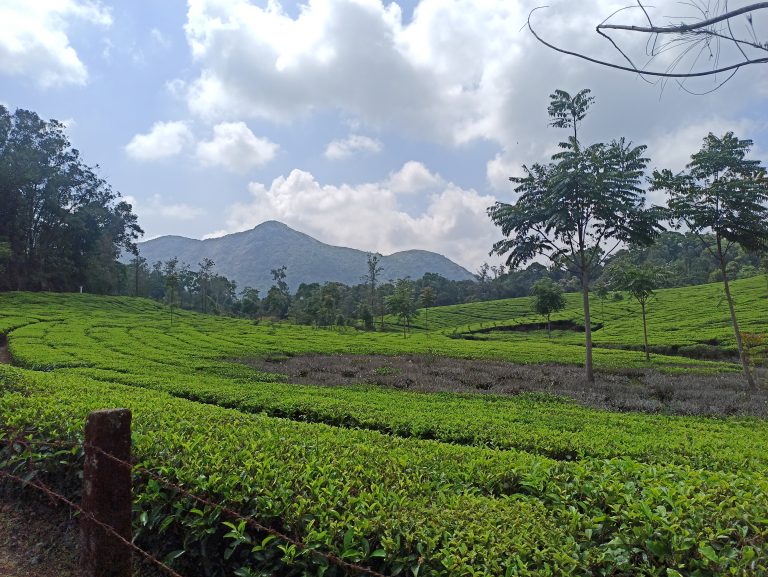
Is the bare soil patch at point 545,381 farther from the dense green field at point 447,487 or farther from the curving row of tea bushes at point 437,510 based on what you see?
the curving row of tea bushes at point 437,510

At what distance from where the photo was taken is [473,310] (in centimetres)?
6994

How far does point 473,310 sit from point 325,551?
68.4 metres

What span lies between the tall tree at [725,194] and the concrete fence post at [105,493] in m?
16.8

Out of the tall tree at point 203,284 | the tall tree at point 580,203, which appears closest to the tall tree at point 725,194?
the tall tree at point 580,203

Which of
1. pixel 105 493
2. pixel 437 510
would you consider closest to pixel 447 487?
pixel 437 510

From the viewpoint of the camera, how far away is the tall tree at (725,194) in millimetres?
13984

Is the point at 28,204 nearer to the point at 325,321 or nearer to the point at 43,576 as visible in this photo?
the point at 325,321

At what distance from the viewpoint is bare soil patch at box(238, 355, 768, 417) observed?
12.4 metres

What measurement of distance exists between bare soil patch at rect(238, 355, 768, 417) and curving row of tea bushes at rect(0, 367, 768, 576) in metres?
8.98

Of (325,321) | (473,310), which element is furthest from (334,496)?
(473,310)

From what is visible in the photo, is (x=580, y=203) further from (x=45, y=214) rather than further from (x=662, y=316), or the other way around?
(x=45, y=214)

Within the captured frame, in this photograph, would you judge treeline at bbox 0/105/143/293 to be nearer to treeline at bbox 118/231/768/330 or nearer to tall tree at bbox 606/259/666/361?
treeline at bbox 118/231/768/330

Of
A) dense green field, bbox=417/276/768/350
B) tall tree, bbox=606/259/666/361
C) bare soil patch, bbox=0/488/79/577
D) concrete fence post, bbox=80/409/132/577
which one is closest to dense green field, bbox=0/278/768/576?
bare soil patch, bbox=0/488/79/577

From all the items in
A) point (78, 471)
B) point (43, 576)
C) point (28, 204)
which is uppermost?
point (28, 204)
